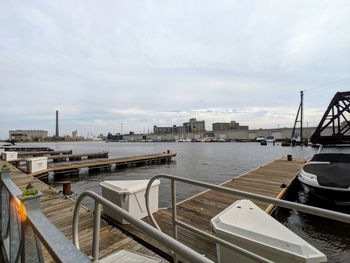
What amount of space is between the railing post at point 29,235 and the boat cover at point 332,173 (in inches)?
360

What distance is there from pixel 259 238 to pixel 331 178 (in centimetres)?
729

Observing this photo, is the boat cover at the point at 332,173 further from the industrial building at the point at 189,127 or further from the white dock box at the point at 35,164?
the industrial building at the point at 189,127

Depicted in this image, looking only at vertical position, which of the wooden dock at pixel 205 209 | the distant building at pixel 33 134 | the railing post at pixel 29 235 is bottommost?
the wooden dock at pixel 205 209

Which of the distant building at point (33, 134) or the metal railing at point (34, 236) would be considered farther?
the distant building at point (33, 134)

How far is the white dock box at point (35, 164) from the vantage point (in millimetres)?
13577

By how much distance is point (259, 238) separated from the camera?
275 centimetres

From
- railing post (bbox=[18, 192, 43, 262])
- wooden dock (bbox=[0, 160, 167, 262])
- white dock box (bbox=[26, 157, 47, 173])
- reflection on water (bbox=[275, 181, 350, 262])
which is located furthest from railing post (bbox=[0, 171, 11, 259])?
white dock box (bbox=[26, 157, 47, 173])

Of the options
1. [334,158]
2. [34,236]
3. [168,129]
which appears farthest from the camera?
[168,129]

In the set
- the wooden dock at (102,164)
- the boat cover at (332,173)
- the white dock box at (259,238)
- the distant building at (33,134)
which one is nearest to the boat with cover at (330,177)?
the boat cover at (332,173)

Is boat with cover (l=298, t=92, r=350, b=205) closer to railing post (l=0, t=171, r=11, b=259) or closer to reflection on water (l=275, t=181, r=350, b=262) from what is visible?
reflection on water (l=275, t=181, r=350, b=262)

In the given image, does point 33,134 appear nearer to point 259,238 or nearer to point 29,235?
point 29,235

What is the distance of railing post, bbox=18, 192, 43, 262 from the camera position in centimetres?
166

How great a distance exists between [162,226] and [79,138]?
188 metres

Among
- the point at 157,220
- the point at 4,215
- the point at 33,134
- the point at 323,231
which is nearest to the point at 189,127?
the point at 33,134
